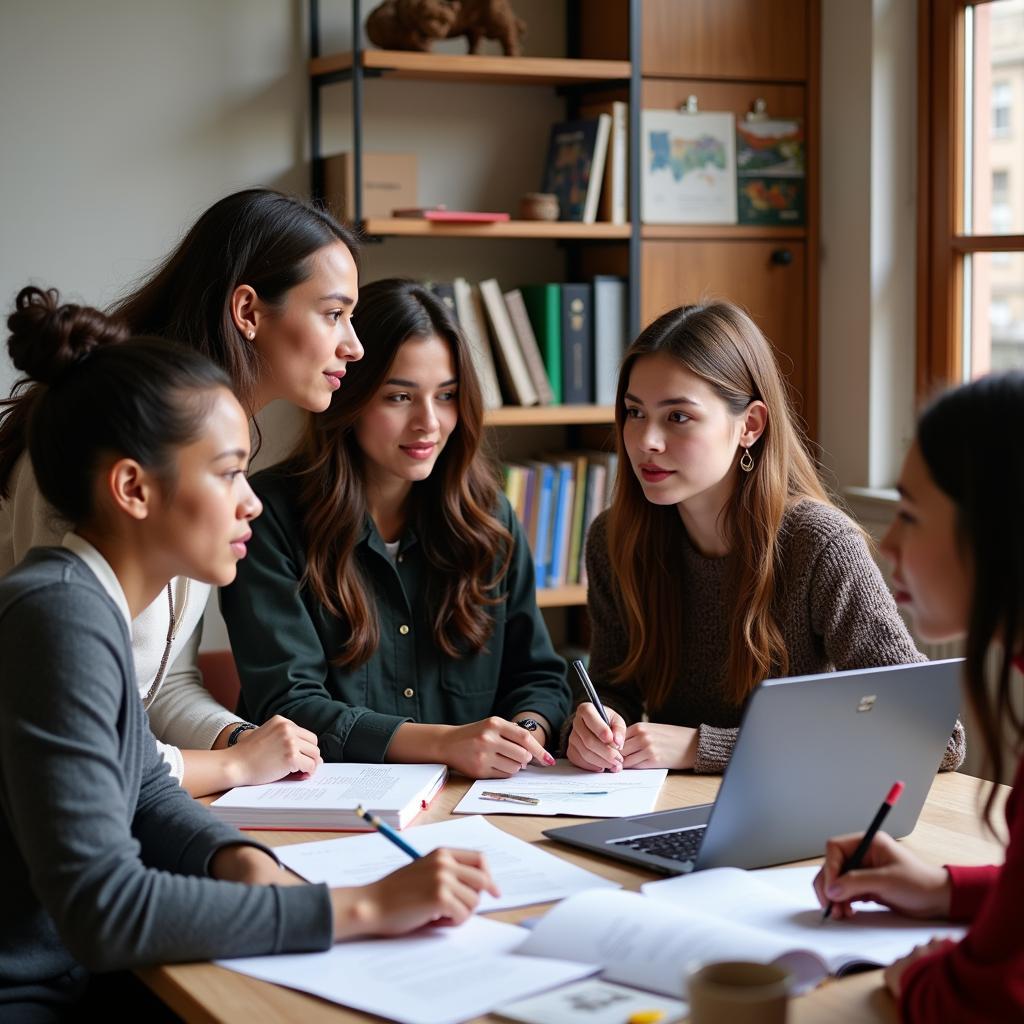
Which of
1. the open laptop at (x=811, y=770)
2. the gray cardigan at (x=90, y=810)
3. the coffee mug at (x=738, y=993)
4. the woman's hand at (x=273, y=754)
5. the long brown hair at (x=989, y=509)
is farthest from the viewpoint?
the woman's hand at (x=273, y=754)

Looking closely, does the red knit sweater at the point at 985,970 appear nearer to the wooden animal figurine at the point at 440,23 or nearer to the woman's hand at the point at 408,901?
the woman's hand at the point at 408,901

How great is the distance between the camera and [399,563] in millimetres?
2104

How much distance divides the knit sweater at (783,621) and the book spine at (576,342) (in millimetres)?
1046

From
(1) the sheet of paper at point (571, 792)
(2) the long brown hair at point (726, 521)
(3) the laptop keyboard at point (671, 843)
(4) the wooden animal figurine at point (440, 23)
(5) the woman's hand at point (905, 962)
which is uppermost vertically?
(4) the wooden animal figurine at point (440, 23)

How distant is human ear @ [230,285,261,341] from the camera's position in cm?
188

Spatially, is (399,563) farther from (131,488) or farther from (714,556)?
(131,488)

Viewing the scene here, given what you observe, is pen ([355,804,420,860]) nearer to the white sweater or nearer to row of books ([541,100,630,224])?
the white sweater

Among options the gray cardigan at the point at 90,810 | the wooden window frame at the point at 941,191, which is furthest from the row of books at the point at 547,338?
the gray cardigan at the point at 90,810

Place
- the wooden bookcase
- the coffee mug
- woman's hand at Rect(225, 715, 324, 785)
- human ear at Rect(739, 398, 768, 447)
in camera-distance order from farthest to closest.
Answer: the wooden bookcase → human ear at Rect(739, 398, 768, 447) → woman's hand at Rect(225, 715, 324, 785) → the coffee mug

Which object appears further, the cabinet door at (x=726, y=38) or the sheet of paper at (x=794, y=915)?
the cabinet door at (x=726, y=38)

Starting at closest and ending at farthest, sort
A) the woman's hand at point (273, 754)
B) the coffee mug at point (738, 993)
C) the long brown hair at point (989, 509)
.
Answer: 1. the coffee mug at point (738, 993)
2. the long brown hair at point (989, 509)
3. the woman's hand at point (273, 754)

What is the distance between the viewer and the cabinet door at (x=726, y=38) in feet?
10.5

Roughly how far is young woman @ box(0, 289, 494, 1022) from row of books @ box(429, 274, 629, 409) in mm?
1707

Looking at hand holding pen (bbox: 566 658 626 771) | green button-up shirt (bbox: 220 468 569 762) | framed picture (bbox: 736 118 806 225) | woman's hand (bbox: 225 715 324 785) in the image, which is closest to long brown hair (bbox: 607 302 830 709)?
green button-up shirt (bbox: 220 468 569 762)
